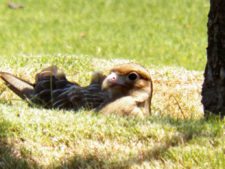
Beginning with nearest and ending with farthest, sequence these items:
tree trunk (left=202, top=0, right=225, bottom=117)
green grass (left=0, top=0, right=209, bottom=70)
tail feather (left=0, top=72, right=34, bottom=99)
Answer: tree trunk (left=202, top=0, right=225, bottom=117), tail feather (left=0, top=72, right=34, bottom=99), green grass (left=0, top=0, right=209, bottom=70)

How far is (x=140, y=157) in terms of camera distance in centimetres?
534

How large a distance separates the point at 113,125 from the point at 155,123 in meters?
0.30

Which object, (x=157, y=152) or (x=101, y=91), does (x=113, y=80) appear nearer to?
(x=101, y=91)

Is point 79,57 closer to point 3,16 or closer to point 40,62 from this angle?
point 40,62

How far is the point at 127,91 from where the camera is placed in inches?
269

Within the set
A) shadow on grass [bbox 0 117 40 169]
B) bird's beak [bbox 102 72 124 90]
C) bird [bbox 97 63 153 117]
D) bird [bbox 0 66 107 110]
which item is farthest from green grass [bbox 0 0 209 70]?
shadow on grass [bbox 0 117 40 169]

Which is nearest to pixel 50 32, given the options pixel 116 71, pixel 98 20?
pixel 98 20

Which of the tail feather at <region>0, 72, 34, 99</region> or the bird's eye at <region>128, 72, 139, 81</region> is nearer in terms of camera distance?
the bird's eye at <region>128, 72, 139, 81</region>

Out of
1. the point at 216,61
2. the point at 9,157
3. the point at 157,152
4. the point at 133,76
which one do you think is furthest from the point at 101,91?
the point at 157,152

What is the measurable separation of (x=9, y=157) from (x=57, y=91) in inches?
70.2

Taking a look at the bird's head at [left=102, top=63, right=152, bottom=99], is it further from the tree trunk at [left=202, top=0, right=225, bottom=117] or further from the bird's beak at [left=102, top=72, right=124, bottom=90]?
the tree trunk at [left=202, top=0, right=225, bottom=117]

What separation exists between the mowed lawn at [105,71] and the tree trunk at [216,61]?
233 millimetres

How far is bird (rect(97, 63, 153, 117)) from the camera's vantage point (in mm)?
6695

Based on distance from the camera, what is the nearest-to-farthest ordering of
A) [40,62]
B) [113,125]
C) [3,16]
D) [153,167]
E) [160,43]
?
[153,167] → [113,125] → [40,62] → [160,43] → [3,16]
